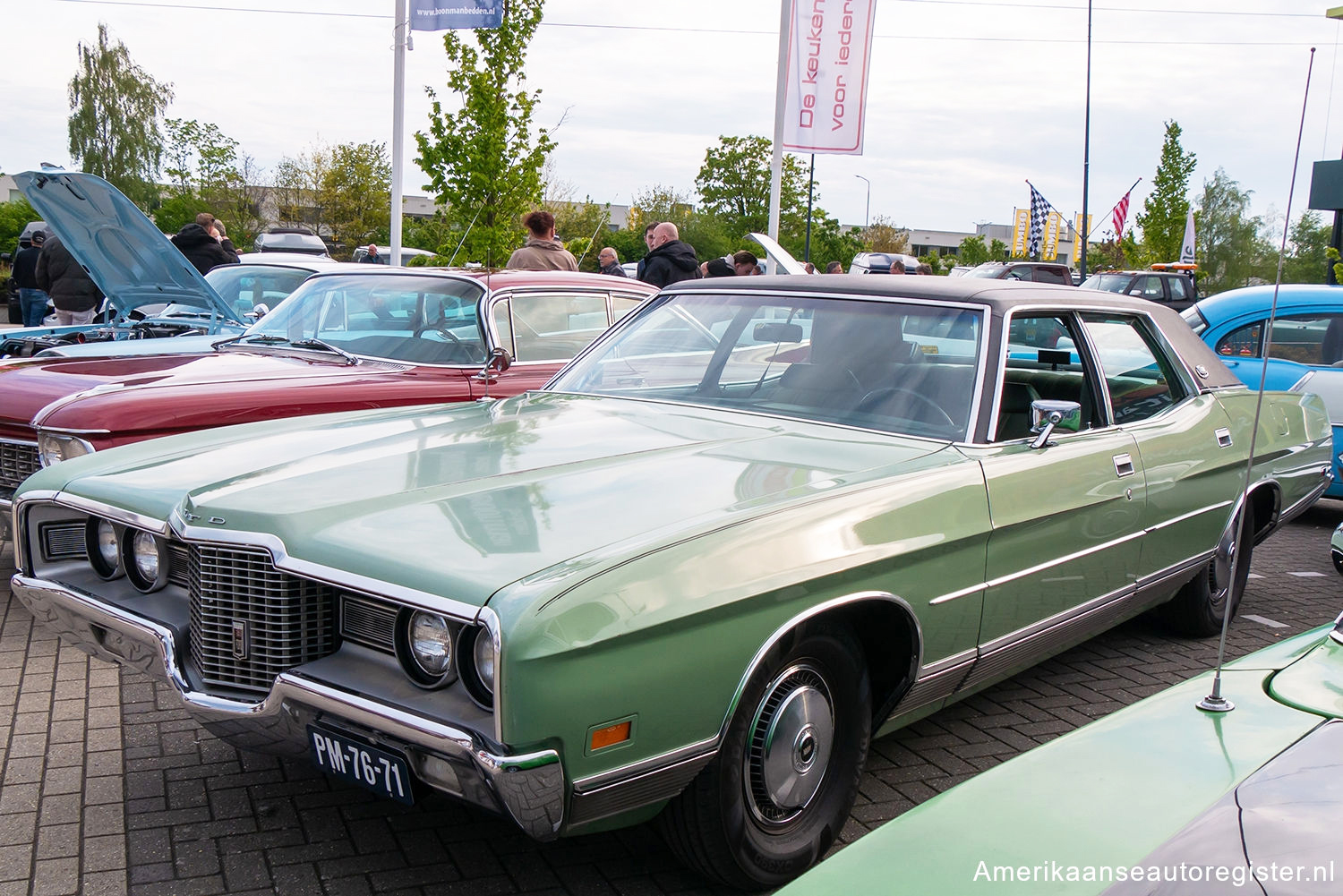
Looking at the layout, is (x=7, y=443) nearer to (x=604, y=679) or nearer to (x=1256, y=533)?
(x=604, y=679)

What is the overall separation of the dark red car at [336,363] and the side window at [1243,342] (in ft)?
13.2

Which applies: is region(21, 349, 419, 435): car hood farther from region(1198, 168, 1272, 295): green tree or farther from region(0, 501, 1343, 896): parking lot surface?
region(1198, 168, 1272, 295): green tree

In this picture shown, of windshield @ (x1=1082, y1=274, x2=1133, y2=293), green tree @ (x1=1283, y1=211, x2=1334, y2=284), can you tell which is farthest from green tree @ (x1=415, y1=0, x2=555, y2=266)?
green tree @ (x1=1283, y1=211, x2=1334, y2=284)

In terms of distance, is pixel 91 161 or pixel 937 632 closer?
pixel 937 632

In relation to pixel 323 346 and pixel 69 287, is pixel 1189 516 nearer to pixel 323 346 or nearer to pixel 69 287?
pixel 323 346

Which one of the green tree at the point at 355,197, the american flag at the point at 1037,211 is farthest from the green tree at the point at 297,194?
the american flag at the point at 1037,211

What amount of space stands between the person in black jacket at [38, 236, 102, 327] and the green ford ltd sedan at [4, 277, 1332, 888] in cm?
876

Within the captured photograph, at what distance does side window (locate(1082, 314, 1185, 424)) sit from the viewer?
4.10 m

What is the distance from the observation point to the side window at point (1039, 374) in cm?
358

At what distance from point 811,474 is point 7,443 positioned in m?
3.74

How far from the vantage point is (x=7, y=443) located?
4785 mm

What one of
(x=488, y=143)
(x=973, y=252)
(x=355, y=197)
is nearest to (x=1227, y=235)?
(x=973, y=252)

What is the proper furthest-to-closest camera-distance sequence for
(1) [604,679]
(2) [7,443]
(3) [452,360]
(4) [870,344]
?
(3) [452,360]
(2) [7,443]
(4) [870,344]
(1) [604,679]

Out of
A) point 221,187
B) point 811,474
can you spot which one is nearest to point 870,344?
point 811,474
